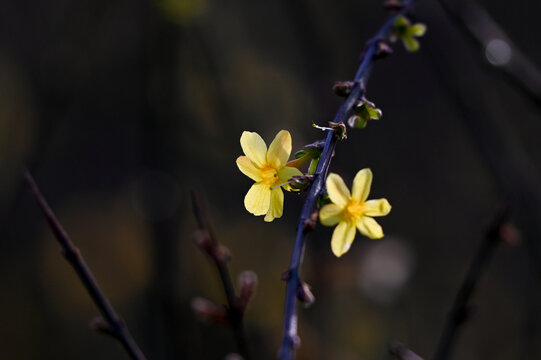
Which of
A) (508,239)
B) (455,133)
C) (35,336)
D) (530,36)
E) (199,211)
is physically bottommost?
(35,336)

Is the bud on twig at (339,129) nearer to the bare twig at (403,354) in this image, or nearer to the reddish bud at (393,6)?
the bare twig at (403,354)

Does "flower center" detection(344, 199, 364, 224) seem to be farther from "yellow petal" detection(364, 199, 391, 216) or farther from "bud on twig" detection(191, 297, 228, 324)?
"bud on twig" detection(191, 297, 228, 324)

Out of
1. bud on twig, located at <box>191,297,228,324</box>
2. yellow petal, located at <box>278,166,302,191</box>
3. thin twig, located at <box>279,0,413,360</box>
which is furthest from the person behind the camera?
bud on twig, located at <box>191,297,228,324</box>

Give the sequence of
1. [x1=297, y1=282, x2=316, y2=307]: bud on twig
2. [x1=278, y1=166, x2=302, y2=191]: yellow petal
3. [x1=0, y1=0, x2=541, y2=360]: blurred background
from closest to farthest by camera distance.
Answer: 1. [x1=297, y1=282, x2=316, y2=307]: bud on twig
2. [x1=278, y1=166, x2=302, y2=191]: yellow petal
3. [x1=0, y1=0, x2=541, y2=360]: blurred background

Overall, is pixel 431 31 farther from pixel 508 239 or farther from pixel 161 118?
pixel 161 118

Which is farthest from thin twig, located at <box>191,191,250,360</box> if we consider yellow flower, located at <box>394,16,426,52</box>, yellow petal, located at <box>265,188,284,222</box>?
yellow flower, located at <box>394,16,426,52</box>

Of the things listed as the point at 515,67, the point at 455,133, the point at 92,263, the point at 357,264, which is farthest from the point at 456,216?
the point at 515,67

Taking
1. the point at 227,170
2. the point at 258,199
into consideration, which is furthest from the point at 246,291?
the point at 227,170
